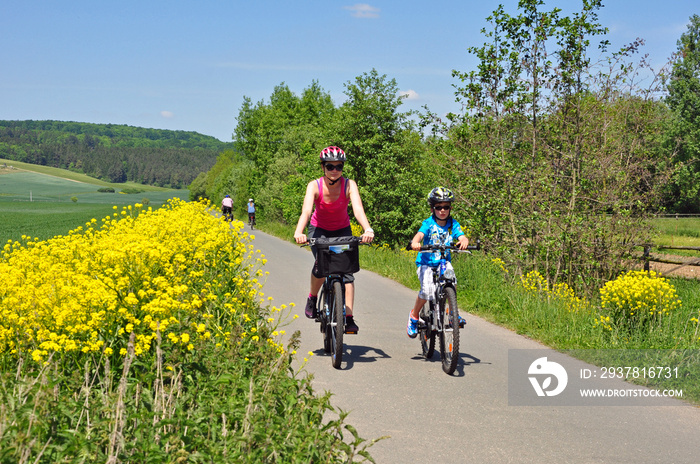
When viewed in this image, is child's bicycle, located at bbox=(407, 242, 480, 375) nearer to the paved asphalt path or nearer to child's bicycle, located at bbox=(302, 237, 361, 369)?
the paved asphalt path

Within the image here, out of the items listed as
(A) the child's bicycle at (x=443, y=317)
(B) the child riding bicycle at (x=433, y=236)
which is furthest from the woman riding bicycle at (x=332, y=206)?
(A) the child's bicycle at (x=443, y=317)

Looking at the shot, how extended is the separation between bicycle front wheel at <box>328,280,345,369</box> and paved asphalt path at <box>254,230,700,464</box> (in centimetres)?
15

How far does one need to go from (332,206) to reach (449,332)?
5.97ft

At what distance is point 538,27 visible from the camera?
12.0 metres

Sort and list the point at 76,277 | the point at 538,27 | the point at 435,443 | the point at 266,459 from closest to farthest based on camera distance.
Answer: the point at 266,459, the point at 435,443, the point at 76,277, the point at 538,27

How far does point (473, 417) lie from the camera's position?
5.11 m

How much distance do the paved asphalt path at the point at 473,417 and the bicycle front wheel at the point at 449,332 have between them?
143 mm

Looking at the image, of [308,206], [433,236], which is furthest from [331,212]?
[433,236]

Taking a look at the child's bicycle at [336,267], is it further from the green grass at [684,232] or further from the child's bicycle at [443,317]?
the green grass at [684,232]

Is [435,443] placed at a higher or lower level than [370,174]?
lower

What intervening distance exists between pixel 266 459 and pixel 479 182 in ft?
31.6

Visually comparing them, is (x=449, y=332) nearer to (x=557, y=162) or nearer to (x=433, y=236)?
(x=433, y=236)

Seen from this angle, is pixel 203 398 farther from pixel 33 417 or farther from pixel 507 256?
pixel 507 256

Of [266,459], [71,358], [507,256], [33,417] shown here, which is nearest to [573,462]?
[266,459]
